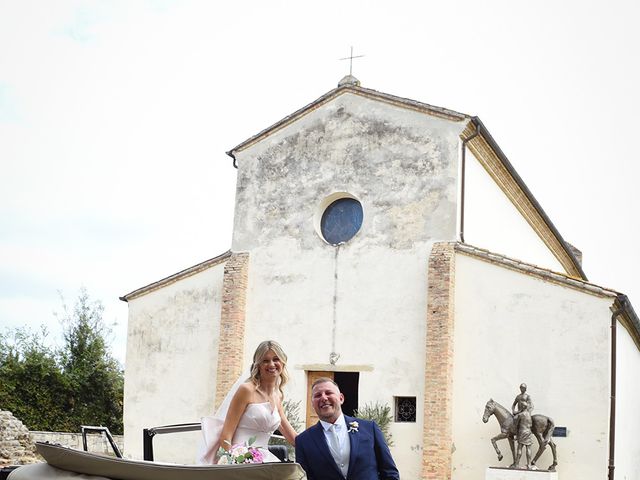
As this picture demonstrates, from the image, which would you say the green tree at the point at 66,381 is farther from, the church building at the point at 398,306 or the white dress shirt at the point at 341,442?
the white dress shirt at the point at 341,442

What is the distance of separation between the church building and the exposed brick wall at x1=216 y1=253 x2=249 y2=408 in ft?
0.11

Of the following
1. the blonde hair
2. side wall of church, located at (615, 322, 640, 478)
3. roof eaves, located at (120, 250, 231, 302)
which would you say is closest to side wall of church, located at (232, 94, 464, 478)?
roof eaves, located at (120, 250, 231, 302)

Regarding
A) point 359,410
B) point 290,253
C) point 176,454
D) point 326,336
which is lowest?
point 176,454

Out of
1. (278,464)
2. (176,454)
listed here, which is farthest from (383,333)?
(278,464)

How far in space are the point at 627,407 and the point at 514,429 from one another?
328 cm

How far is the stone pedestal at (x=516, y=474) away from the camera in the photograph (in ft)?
42.1

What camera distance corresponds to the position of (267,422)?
18.7ft

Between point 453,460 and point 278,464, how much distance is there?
11276 mm

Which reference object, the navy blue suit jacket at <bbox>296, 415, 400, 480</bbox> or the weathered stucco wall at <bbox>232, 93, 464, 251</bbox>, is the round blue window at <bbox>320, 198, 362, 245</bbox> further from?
the navy blue suit jacket at <bbox>296, 415, 400, 480</bbox>

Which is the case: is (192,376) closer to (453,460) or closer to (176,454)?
(176,454)

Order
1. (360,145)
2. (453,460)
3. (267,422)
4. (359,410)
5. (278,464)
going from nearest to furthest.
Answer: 1. (278,464)
2. (267,422)
3. (453,460)
4. (359,410)
5. (360,145)

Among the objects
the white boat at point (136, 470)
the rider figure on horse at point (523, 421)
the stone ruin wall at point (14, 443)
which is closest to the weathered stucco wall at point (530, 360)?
the rider figure on horse at point (523, 421)

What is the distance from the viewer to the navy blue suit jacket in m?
4.66

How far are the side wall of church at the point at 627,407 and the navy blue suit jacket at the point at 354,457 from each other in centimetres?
1026
